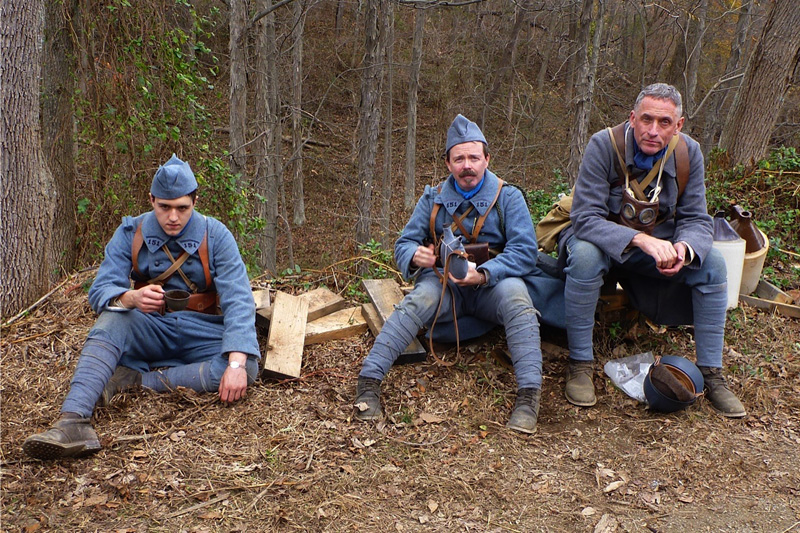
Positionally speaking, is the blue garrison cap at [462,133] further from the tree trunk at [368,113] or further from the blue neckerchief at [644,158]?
the tree trunk at [368,113]

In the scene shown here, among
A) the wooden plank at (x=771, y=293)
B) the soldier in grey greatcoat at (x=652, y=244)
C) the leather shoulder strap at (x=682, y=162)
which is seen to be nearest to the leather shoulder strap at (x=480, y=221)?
the soldier in grey greatcoat at (x=652, y=244)

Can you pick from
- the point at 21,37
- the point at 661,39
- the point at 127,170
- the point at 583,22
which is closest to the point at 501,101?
the point at 661,39

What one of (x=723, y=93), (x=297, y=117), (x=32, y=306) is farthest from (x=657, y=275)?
(x=723, y=93)

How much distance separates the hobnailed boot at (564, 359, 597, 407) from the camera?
3680mm

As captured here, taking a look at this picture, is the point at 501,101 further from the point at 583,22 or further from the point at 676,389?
the point at 676,389

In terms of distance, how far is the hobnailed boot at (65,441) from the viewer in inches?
116

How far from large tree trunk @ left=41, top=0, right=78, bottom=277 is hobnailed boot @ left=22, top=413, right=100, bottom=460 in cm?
291

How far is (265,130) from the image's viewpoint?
40.5 feet

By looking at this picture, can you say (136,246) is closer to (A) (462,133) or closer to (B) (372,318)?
(B) (372,318)

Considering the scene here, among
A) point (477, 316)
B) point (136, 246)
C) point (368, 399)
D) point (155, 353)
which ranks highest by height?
point (136, 246)

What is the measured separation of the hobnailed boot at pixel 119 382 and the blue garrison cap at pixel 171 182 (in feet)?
3.42

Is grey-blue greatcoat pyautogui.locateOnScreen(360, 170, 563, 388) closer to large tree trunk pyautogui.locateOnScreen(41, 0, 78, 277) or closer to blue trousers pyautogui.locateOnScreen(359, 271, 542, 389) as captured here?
blue trousers pyautogui.locateOnScreen(359, 271, 542, 389)

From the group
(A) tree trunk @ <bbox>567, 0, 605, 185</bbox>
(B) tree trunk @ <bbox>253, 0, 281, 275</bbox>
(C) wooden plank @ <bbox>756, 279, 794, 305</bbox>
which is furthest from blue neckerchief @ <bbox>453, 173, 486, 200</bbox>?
(B) tree trunk @ <bbox>253, 0, 281, 275</bbox>

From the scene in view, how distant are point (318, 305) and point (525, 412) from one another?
6.05ft
